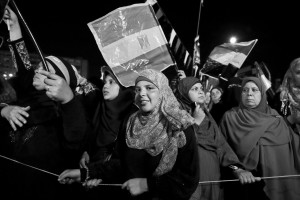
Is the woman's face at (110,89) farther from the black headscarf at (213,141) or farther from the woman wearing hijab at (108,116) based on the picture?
the black headscarf at (213,141)

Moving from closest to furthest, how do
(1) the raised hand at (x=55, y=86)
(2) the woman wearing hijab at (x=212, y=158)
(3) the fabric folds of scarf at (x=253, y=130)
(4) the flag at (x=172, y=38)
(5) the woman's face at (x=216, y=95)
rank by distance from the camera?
(1) the raised hand at (x=55, y=86)
(2) the woman wearing hijab at (x=212, y=158)
(3) the fabric folds of scarf at (x=253, y=130)
(4) the flag at (x=172, y=38)
(5) the woman's face at (x=216, y=95)

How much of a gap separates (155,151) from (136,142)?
0.19 meters

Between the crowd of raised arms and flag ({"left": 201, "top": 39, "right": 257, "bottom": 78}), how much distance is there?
1.07 metres

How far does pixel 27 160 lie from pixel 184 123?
1.40m

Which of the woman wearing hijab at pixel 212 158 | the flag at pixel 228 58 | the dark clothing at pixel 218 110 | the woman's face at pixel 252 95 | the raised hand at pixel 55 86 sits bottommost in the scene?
the woman wearing hijab at pixel 212 158

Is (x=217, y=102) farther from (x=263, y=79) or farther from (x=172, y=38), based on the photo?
(x=172, y=38)

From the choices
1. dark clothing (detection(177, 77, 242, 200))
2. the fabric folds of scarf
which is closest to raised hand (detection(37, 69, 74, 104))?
dark clothing (detection(177, 77, 242, 200))

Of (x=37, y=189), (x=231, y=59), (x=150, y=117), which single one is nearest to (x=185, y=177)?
(x=150, y=117)

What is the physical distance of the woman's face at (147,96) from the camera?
1975 millimetres

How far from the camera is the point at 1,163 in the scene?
2.33 meters

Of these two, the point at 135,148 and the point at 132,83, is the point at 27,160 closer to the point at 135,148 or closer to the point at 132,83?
the point at 135,148

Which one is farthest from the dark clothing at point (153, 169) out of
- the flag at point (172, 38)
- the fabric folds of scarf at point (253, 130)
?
the flag at point (172, 38)

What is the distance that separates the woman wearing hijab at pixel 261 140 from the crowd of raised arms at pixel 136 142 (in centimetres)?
1

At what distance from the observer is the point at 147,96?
199 centimetres
